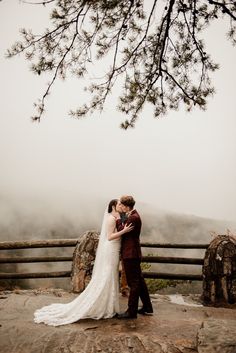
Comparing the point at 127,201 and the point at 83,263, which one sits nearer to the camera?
the point at 127,201

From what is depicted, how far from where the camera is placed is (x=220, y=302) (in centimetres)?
584

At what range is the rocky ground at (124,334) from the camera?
3.43m

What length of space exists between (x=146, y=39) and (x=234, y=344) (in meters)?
4.20

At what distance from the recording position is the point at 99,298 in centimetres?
470

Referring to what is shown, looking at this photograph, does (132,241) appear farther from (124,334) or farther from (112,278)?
(124,334)

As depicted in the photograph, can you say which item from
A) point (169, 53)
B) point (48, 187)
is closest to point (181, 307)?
point (169, 53)

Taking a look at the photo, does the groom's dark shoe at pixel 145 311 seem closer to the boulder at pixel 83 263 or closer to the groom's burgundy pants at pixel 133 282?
the groom's burgundy pants at pixel 133 282

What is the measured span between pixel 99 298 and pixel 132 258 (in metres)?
0.74

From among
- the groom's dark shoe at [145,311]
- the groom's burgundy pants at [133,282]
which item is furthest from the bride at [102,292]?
the groom's dark shoe at [145,311]

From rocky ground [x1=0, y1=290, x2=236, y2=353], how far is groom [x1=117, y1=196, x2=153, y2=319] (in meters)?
0.20

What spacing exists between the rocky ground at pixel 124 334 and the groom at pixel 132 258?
0.67ft

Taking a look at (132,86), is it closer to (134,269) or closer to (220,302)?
(134,269)

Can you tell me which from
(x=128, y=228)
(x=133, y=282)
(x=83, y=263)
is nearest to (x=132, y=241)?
(x=128, y=228)

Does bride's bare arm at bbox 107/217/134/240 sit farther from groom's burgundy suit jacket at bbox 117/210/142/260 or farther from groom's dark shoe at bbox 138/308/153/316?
groom's dark shoe at bbox 138/308/153/316
